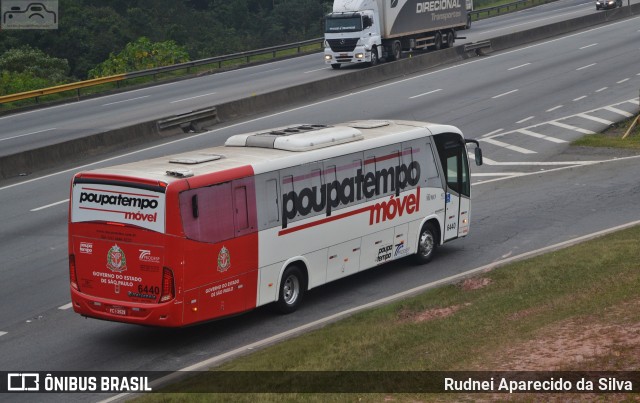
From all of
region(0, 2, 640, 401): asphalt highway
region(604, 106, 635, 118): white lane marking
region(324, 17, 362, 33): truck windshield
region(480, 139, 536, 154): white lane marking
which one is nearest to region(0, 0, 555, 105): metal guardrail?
region(324, 17, 362, 33): truck windshield

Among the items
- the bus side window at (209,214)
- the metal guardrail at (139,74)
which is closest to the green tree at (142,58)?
the metal guardrail at (139,74)

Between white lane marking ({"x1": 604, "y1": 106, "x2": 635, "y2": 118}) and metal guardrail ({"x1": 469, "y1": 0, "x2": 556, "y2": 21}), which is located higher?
metal guardrail ({"x1": 469, "y1": 0, "x2": 556, "y2": 21})

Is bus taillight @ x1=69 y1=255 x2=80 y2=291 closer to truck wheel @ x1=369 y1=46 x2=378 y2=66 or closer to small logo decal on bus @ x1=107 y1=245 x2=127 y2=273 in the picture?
small logo decal on bus @ x1=107 y1=245 x2=127 y2=273

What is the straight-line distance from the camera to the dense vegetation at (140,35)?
191ft

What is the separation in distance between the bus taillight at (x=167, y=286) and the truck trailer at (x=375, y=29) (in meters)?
37.3

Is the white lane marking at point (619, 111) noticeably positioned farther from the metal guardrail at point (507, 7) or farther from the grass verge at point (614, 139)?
the metal guardrail at point (507, 7)

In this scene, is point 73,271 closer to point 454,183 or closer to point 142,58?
point 454,183

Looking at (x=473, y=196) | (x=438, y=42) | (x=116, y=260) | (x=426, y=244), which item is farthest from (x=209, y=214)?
(x=438, y=42)

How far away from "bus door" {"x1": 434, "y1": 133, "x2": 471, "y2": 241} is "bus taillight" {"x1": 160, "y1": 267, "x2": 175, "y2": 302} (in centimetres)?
786

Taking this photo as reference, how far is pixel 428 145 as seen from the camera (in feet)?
66.6

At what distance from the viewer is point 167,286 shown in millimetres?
14680

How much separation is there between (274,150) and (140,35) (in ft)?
207

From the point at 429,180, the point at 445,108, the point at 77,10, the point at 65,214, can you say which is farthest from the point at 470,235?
the point at 77,10

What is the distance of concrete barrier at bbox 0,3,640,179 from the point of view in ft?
98.9
